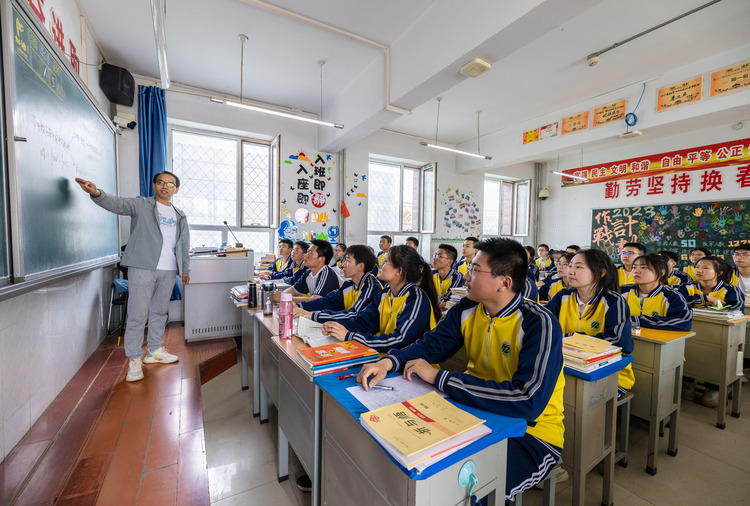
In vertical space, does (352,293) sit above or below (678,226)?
below

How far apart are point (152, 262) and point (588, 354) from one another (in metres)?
2.97

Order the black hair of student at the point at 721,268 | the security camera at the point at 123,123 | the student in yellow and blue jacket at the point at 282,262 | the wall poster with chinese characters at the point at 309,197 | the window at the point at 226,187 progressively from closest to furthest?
the black hair of student at the point at 721,268 → the security camera at the point at 123,123 → the student in yellow and blue jacket at the point at 282,262 → the window at the point at 226,187 → the wall poster with chinese characters at the point at 309,197

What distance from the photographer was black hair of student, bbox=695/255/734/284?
312 cm

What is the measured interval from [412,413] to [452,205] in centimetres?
697

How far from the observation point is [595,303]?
1.91m

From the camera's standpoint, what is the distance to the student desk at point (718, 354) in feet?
7.43

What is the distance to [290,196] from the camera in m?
5.53

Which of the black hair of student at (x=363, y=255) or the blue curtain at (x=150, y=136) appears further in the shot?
the blue curtain at (x=150, y=136)

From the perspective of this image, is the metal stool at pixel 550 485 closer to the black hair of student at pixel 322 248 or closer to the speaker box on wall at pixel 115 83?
the black hair of student at pixel 322 248

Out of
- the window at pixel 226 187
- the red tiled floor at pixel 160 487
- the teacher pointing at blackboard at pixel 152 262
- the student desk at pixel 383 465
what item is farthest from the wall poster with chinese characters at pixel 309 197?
the student desk at pixel 383 465

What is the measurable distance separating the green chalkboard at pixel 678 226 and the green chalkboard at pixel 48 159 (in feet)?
27.4

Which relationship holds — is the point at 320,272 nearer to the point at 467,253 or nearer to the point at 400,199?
the point at 467,253

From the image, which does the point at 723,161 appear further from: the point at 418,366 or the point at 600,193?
the point at 418,366

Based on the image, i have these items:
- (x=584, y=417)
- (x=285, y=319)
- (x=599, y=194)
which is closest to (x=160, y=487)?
(x=285, y=319)
